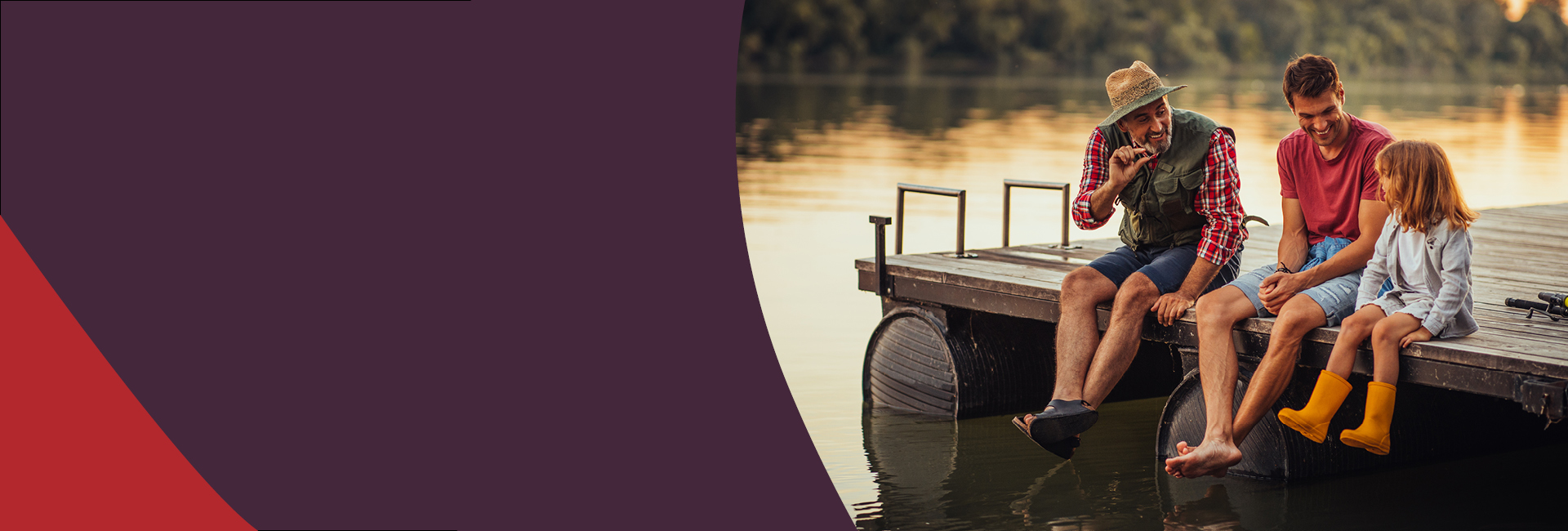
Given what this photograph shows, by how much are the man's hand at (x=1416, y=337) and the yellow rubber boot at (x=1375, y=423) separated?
149mm

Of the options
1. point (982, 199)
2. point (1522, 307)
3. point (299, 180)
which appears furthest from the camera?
point (982, 199)

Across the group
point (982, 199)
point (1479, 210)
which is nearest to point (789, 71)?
point (982, 199)

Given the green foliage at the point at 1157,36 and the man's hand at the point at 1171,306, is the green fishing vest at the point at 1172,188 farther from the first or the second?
the green foliage at the point at 1157,36

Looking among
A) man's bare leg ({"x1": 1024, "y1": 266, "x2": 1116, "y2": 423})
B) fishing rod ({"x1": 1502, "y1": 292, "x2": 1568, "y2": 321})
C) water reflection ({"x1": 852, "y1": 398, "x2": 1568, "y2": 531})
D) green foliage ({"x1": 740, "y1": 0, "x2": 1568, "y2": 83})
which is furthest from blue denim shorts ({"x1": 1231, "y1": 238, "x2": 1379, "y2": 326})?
green foliage ({"x1": 740, "y1": 0, "x2": 1568, "y2": 83})

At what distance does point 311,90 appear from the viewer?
2967 millimetres

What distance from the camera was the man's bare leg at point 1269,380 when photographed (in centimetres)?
488

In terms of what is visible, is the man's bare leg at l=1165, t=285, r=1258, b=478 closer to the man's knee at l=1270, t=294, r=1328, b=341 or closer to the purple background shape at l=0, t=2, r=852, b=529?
the man's knee at l=1270, t=294, r=1328, b=341

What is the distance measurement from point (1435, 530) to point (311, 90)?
4411 millimetres

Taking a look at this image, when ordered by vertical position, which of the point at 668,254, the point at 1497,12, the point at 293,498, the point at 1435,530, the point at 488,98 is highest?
the point at 1497,12

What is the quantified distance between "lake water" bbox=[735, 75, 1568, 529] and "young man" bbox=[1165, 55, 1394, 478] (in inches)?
33.9

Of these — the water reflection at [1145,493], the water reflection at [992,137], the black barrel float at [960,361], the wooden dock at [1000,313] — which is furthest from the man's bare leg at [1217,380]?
the water reflection at [992,137]

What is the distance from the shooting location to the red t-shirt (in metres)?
4.96

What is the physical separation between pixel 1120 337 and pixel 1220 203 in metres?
0.57

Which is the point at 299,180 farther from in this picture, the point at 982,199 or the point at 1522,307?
the point at 982,199
